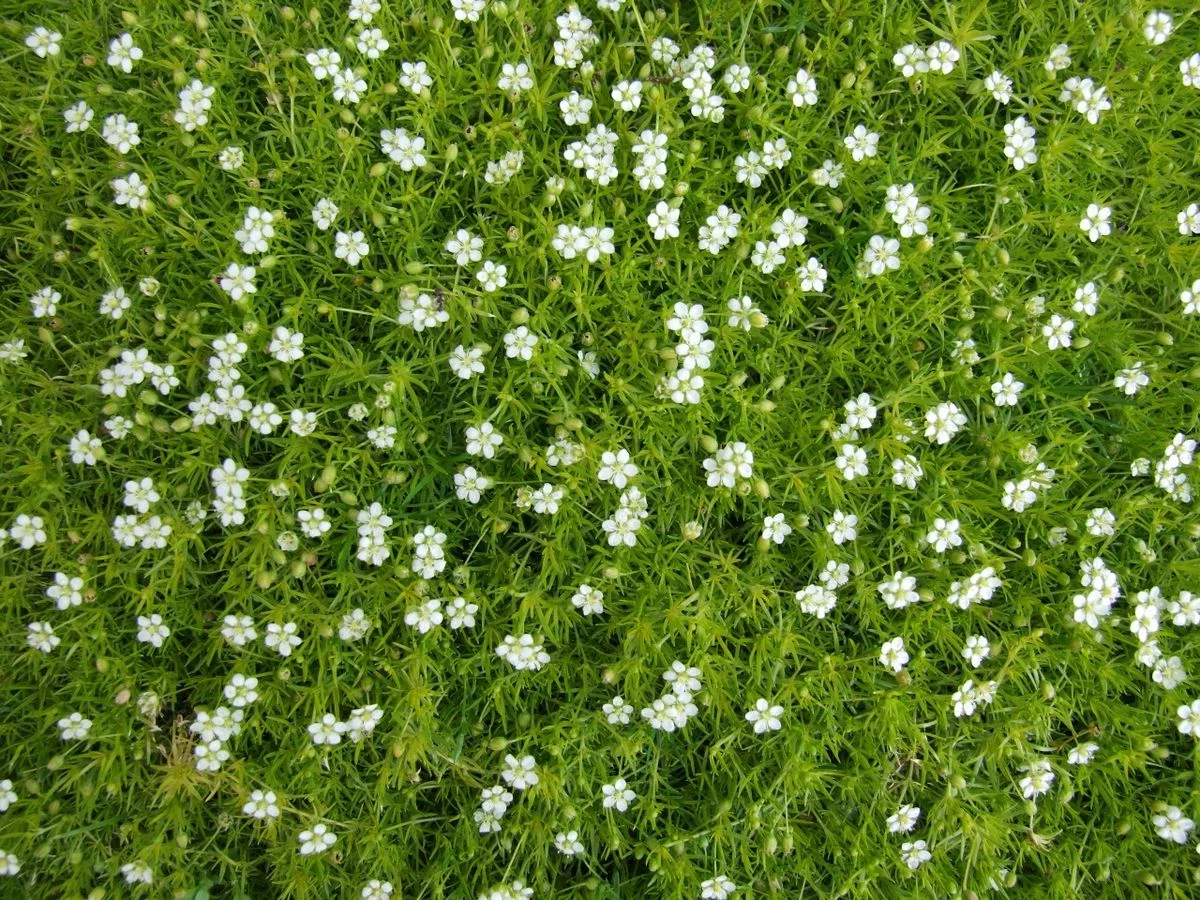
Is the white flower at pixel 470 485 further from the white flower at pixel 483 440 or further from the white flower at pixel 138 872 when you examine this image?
the white flower at pixel 138 872

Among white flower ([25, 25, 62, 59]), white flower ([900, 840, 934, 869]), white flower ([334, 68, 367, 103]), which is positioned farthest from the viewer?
white flower ([25, 25, 62, 59])

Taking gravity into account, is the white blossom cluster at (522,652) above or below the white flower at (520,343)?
below

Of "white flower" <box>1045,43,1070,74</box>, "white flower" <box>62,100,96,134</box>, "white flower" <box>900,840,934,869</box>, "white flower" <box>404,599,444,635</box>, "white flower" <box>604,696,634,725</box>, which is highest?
"white flower" <box>1045,43,1070,74</box>

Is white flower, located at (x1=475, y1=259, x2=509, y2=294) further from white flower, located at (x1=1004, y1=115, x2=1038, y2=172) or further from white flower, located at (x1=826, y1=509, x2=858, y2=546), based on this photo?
white flower, located at (x1=1004, y1=115, x2=1038, y2=172)

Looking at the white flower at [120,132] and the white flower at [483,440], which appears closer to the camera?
the white flower at [483,440]

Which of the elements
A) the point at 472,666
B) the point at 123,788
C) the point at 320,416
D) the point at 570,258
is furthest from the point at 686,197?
the point at 123,788

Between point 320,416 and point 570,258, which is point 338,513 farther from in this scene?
point 570,258

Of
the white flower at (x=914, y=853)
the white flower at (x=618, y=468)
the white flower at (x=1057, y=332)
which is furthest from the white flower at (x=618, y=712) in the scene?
the white flower at (x=1057, y=332)

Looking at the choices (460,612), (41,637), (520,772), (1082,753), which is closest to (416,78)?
(460,612)

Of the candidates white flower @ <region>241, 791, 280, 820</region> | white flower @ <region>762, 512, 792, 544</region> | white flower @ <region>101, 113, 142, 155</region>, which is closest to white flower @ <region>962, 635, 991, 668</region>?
white flower @ <region>762, 512, 792, 544</region>
